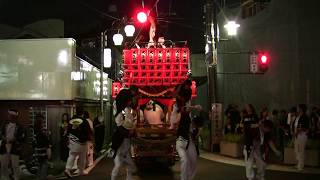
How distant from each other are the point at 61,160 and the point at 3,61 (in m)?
4.28

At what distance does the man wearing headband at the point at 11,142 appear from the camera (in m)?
12.3

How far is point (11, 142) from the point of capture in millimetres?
12297

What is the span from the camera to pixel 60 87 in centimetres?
1675

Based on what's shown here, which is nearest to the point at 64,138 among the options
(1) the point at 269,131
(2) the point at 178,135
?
(2) the point at 178,135

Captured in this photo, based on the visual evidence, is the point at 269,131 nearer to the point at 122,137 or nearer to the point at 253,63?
the point at 122,137

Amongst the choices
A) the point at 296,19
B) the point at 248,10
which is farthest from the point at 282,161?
the point at 248,10

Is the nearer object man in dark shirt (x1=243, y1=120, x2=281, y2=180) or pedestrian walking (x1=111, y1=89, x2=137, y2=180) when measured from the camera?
pedestrian walking (x1=111, y1=89, x2=137, y2=180)

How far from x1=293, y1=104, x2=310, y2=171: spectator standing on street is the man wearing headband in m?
9.24

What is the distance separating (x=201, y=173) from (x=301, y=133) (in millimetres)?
3849

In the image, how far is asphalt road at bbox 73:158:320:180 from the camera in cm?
1428

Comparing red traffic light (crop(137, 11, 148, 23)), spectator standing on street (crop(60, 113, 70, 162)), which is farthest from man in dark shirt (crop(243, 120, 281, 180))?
red traffic light (crop(137, 11, 148, 23))

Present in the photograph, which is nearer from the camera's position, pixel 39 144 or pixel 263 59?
pixel 39 144

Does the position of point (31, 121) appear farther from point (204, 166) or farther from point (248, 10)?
point (248, 10)

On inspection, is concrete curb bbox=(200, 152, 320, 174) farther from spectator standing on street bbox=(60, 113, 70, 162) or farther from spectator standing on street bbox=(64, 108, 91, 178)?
spectator standing on street bbox=(64, 108, 91, 178)
